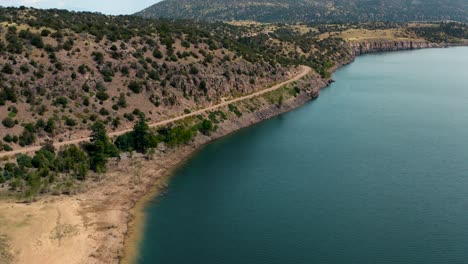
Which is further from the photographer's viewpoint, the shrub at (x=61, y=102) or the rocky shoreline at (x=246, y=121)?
the shrub at (x=61, y=102)

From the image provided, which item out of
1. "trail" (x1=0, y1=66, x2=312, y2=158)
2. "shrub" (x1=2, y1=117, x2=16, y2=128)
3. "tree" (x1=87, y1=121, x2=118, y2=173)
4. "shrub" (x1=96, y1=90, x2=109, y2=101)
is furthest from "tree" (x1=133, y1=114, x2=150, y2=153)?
"shrub" (x1=2, y1=117, x2=16, y2=128)

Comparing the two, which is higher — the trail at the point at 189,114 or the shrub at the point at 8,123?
the shrub at the point at 8,123

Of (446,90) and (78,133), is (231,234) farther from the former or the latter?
(446,90)

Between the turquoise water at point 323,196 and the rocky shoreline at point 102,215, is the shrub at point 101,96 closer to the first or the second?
the rocky shoreline at point 102,215

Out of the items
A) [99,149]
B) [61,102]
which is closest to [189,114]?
[61,102]

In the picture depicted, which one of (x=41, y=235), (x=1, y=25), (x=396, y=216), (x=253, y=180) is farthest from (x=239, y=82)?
(x=41, y=235)

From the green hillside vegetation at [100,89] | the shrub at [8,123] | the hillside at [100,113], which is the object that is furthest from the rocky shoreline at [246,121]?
the shrub at [8,123]

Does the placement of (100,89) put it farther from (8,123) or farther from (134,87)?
(8,123)

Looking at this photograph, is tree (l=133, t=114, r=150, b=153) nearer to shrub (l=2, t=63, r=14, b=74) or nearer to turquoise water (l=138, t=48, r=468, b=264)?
turquoise water (l=138, t=48, r=468, b=264)
